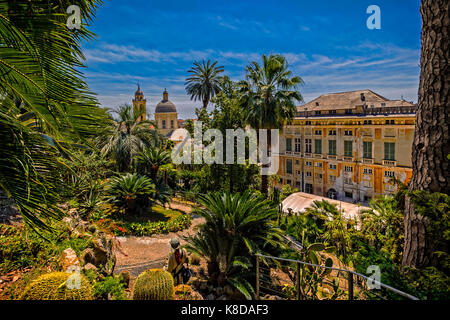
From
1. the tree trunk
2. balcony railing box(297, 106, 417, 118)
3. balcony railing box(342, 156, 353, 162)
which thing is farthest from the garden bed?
balcony railing box(297, 106, 417, 118)

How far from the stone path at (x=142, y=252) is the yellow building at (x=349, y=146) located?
57.8ft

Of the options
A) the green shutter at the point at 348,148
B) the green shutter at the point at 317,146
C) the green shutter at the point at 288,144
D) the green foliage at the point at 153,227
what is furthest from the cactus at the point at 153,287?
the green shutter at the point at 288,144

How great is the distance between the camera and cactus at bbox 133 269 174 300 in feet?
14.4

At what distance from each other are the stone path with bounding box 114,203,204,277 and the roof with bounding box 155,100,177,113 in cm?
7467

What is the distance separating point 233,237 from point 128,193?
25.0 feet

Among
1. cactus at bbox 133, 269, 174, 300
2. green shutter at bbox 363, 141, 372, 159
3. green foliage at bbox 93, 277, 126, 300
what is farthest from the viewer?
green shutter at bbox 363, 141, 372, 159

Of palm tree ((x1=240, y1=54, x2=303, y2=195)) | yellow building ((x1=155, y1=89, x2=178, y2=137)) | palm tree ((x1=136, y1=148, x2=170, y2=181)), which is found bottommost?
palm tree ((x1=136, y1=148, x2=170, y2=181))

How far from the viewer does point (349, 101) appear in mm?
30516

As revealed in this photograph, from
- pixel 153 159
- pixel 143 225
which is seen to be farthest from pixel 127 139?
pixel 143 225

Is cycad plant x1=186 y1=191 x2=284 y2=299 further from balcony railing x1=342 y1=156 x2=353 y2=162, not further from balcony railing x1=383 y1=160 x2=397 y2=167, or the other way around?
balcony railing x1=342 y1=156 x2=353 y2=162

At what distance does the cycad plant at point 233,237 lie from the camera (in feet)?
21.3

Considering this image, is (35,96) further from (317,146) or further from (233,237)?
(317,146)

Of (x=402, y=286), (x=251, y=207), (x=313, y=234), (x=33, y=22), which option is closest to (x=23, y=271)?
(x=33, y=22)
